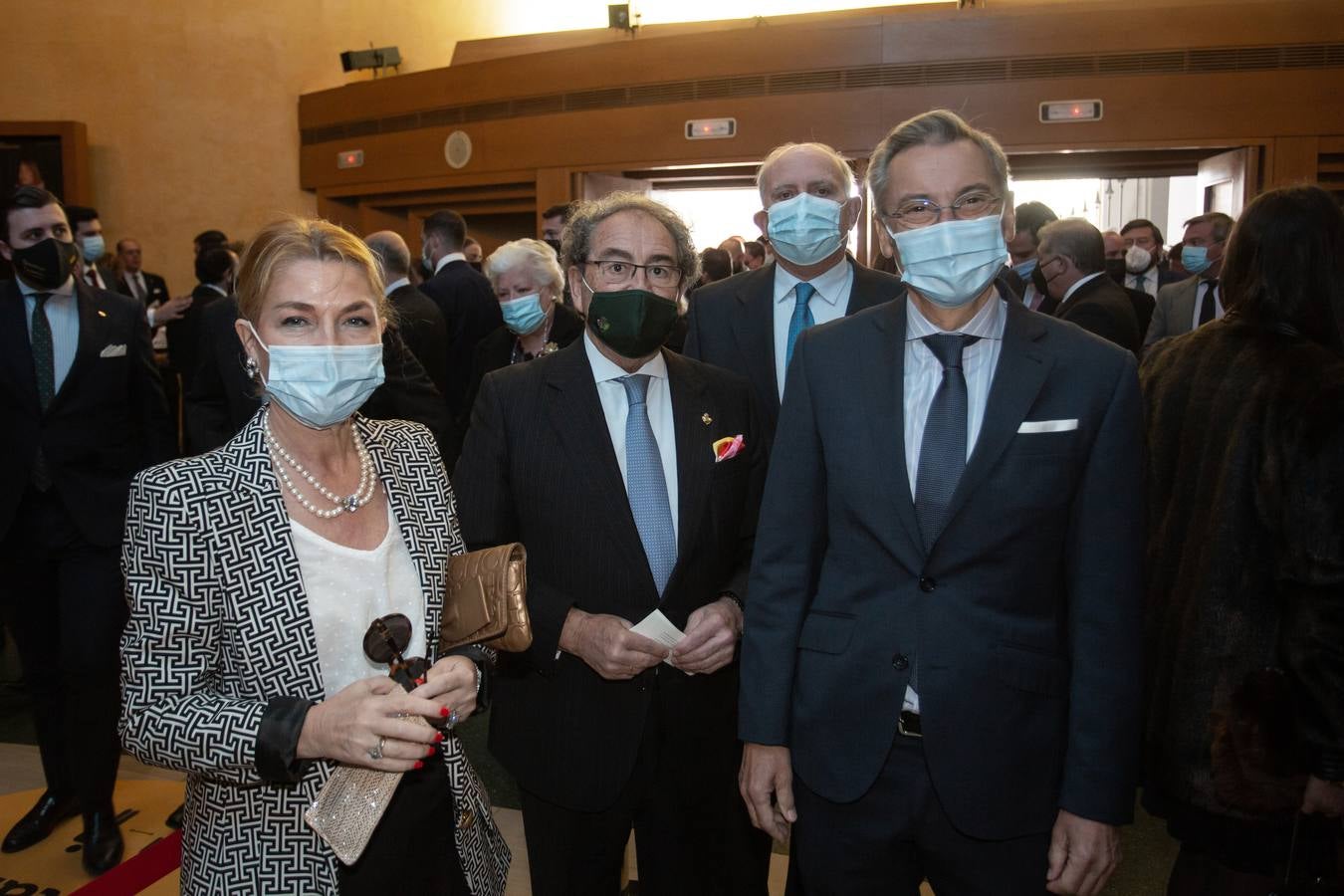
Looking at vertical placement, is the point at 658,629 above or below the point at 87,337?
below

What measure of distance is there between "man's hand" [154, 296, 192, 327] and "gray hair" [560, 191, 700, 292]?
460 centimetres

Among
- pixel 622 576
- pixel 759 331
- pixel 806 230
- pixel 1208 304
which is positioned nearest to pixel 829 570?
pixel 622 576

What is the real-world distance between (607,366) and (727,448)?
283 millimetres

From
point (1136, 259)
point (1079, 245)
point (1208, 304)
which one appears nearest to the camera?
point (1079, 245)

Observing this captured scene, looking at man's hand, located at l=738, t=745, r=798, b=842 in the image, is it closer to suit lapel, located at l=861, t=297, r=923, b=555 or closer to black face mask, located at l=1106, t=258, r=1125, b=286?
suit lapel, located at l=861, t=297, r=923, b=555

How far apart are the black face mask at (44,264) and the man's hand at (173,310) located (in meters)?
3.14

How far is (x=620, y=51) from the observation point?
382 inches

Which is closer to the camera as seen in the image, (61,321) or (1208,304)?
(61,321)

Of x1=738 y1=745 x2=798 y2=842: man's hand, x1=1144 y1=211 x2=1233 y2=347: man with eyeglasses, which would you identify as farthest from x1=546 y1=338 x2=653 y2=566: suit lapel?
x1=1144 y1=211 x2=1233 y2=347: man with eyeglasses

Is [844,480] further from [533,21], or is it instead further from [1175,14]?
[533,21]

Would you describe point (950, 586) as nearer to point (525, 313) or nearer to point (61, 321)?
point (525, 313)

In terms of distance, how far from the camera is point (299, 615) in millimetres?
1424

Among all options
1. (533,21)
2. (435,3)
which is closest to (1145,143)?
(533,21)

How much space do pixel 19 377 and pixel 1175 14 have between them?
8883 mm
